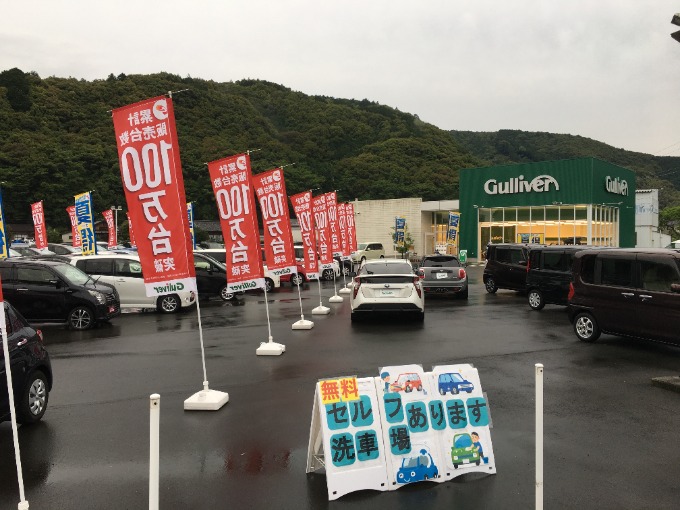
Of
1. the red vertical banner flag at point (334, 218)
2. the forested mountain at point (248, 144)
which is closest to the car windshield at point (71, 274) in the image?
the red vertical banner flag at point (334, 218)

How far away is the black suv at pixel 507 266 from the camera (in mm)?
16828

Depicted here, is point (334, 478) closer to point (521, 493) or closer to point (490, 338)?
point (521, 493)

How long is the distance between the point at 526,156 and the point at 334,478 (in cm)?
9670

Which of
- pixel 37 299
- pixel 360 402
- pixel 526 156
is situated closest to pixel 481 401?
pixel 360 402

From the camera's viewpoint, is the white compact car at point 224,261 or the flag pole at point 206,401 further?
the white compact car at point 224,261

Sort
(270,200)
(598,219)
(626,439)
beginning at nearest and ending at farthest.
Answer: (626,439) < (270,200) < (598,219)

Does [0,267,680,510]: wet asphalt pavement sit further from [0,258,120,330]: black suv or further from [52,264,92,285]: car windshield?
[52,264,92,285]: car windshield

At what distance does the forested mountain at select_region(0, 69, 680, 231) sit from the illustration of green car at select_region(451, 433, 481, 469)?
5172cm

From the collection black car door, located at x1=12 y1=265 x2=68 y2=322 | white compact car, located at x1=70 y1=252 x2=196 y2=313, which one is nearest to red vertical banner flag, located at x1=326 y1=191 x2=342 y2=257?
white compact car, located at x1=70 y1=252 x2=196 y2=313

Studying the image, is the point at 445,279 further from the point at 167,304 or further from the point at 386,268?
the point at 167,304

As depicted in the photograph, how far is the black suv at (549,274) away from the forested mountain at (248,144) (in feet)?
147

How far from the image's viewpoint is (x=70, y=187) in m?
52.9

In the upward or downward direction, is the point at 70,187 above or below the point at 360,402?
above

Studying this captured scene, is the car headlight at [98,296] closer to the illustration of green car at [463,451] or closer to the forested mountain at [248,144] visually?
the illustration of green car at [463,451]
